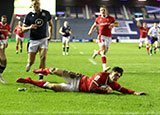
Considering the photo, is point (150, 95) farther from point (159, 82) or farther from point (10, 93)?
point (10, 93)

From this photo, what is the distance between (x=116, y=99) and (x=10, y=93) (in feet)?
7.94

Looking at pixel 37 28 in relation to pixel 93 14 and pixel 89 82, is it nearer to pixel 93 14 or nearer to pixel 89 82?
pixel 89 82

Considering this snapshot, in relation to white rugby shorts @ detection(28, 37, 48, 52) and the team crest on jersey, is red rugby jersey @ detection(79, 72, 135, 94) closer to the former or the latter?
white rugby shorts @ detection(28, 37, 48, 52)

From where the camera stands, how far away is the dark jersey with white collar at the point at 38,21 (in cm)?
838

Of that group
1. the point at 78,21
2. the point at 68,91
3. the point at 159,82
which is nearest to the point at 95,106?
the point at 68,91

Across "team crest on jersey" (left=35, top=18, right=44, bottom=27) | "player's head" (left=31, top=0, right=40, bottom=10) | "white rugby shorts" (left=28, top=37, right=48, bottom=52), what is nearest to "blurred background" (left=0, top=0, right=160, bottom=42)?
"white rugby shorts" (left=28, top=37, right=48, bottom=52)

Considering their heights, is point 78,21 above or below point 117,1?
below

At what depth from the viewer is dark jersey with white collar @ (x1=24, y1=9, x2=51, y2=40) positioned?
8.38m

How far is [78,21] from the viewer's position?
58.6 metres

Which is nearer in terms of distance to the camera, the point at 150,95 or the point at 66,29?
the point at 150,95

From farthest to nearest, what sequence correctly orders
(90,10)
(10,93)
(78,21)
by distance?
(90,10) < (78,21) < (10,93)

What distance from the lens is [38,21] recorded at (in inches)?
332

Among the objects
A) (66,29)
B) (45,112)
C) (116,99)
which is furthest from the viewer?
(66,29)

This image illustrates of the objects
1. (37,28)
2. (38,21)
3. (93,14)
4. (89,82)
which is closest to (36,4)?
(38,21)
